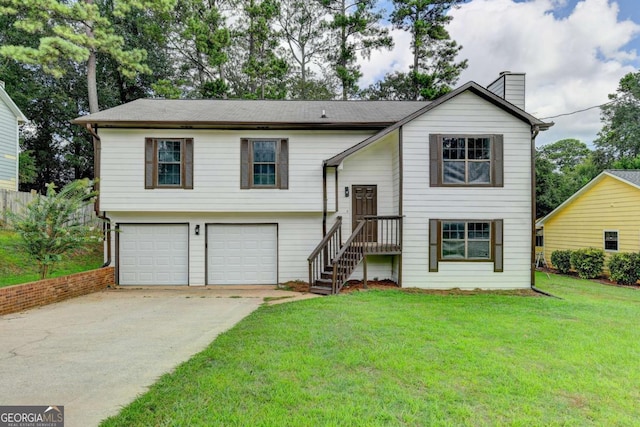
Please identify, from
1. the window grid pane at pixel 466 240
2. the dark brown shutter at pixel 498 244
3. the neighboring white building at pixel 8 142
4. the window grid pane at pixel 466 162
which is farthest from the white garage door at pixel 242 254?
the neighboring white building at pixel 8 142

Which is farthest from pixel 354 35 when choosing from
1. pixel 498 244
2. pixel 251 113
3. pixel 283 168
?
pixel 498 244

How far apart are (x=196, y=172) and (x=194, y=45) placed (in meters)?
14.3

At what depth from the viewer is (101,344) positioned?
5148 mm

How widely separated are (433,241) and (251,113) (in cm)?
696

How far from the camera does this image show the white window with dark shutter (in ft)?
34.3

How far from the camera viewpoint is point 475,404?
3191 mm

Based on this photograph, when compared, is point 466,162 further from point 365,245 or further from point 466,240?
point 365,245

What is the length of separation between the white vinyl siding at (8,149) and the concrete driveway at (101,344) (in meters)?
11.8

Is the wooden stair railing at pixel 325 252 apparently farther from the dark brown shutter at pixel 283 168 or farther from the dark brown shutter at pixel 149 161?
the dark brown shutter at pixel 149 161

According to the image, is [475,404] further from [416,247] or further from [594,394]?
[416,247]

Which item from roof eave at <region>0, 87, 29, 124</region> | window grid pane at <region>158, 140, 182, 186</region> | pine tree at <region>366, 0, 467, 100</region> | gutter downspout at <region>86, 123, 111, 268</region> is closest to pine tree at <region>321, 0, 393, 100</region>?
pine tree at <region>366, 0, 467, 100</region>

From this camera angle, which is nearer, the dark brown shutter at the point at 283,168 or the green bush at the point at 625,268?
the dark brown shutter at the point at 283,168

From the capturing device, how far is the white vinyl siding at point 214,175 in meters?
10.2

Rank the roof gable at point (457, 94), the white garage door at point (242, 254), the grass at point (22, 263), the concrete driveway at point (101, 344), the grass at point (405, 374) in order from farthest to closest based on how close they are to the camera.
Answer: the white garage door at point (242, 254) < the roof gable at point (457, 94) < the grass at point (22, 263) < the concrete driveway at point (101, 344) < the grass at point (405, 374)
